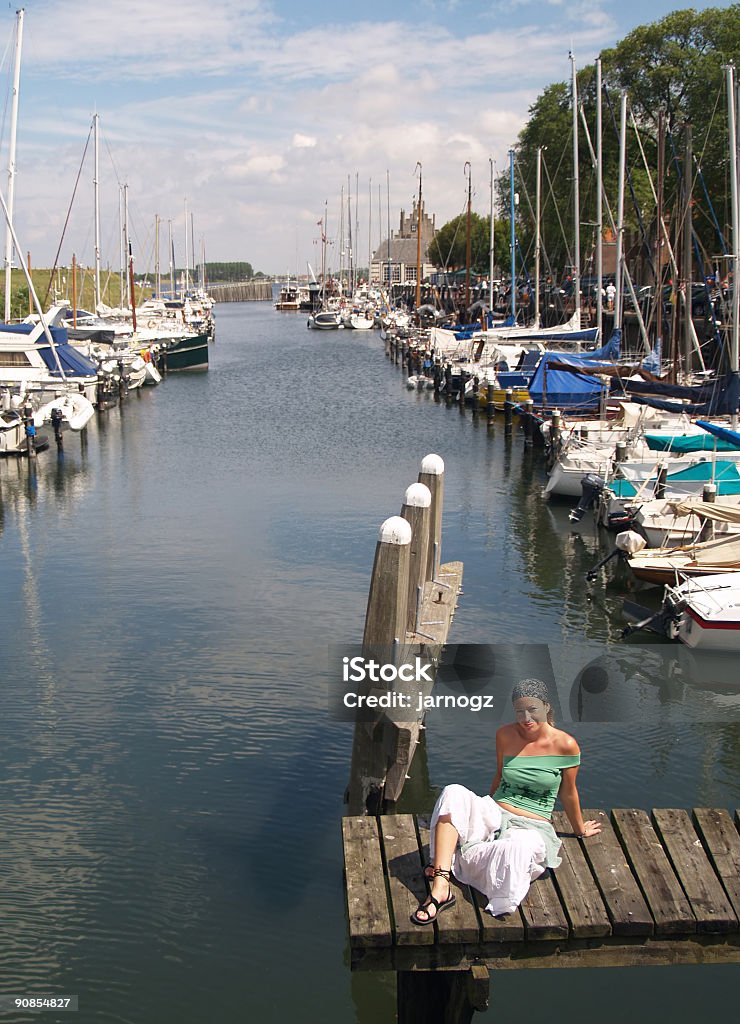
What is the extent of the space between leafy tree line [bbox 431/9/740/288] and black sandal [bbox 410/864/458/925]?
49.9 m

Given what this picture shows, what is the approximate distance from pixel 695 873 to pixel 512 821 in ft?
3.87

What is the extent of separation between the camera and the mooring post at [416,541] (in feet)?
36.8

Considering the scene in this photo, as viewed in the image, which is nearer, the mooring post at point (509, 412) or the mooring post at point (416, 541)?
the mooring post at point (416, 541)

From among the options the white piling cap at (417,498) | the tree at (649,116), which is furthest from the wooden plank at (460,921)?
the tree at (649,116)

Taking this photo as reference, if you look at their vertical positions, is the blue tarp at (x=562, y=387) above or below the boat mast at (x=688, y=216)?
below

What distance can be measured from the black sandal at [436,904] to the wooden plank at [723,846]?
1729mm

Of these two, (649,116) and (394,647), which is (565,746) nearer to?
(394,647)

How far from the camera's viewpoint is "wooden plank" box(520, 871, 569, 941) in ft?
21.1

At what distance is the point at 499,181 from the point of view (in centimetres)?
8519

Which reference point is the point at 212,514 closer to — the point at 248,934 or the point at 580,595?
the point at 580,595

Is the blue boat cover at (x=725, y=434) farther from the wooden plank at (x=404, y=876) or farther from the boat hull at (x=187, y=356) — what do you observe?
the boat hull at (x=187, y=356)

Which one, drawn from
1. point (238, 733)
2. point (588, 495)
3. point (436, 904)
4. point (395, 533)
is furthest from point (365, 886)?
point (588, 495)

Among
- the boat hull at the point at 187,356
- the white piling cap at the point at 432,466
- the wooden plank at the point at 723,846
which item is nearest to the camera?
the wooden plank at the point at 723,846

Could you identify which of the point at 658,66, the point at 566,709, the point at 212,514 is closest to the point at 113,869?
the point at 566,709
